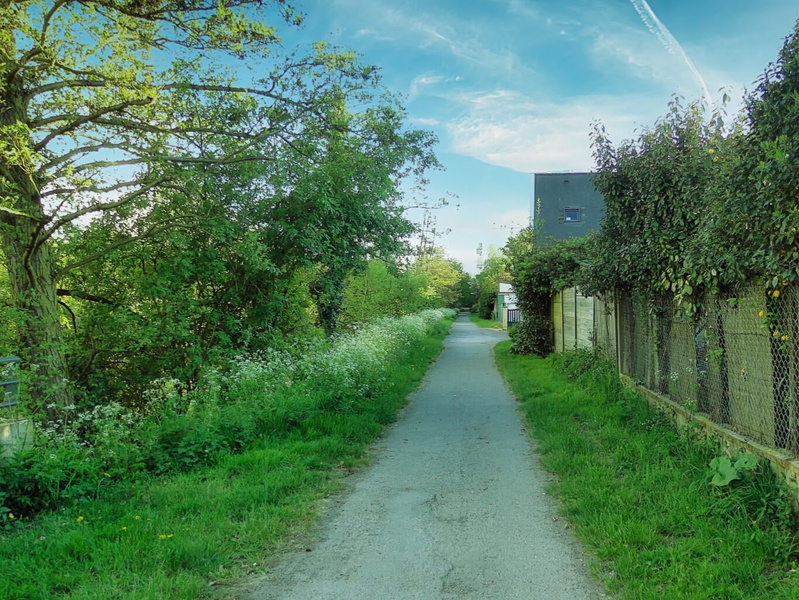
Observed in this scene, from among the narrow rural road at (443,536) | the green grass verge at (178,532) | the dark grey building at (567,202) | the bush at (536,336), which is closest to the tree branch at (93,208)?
the green grass verge at (178,532)

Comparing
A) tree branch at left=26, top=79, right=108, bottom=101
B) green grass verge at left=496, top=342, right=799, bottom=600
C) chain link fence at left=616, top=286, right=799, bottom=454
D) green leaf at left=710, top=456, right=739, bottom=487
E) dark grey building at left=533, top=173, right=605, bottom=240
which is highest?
dark grey building at left=533, top=173, right=605, bottom=240

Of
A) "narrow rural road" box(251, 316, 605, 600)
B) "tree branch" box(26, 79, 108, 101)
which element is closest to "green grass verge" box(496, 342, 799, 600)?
"narrow rural road" box(251, 316, 605, 600)

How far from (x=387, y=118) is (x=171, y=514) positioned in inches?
354

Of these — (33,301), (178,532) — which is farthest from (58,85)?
(178,532)

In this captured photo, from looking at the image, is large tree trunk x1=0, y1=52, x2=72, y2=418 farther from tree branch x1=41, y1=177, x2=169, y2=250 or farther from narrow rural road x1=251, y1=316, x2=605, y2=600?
narrow rural road x1=251, y1=316, x2=605, y2=600

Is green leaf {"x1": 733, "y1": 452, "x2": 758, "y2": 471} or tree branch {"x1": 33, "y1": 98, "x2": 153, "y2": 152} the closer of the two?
green leaf {"x1": 733, "y1": 452, "x2": 758, "y2": 471}

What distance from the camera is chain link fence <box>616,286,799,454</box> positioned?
4035mm

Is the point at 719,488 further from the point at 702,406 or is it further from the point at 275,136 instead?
the point at 275,136

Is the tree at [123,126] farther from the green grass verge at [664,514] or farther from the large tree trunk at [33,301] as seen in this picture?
the green grass verge at [664,514]

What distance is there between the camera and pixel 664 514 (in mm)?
4012

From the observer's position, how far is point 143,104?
890 cm

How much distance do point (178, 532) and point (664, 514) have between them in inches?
144

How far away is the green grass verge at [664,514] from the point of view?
3090mm

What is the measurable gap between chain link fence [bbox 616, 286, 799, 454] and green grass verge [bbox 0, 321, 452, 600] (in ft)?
12.6
